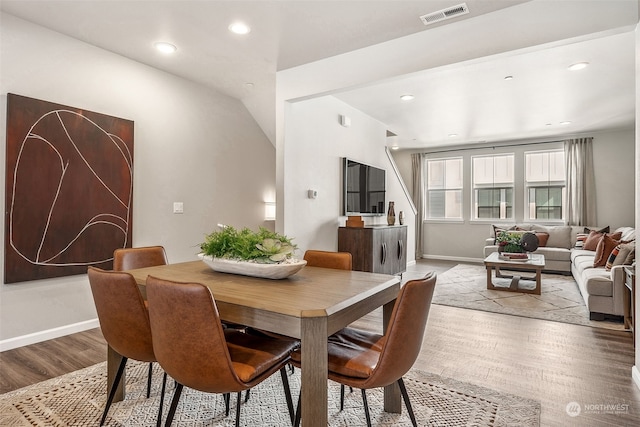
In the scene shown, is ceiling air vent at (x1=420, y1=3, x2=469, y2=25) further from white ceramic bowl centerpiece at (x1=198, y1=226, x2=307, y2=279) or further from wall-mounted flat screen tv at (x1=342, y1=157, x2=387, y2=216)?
wall-mounted flat screen tv at (x1=342, y1=157, x2=387, y2=216)

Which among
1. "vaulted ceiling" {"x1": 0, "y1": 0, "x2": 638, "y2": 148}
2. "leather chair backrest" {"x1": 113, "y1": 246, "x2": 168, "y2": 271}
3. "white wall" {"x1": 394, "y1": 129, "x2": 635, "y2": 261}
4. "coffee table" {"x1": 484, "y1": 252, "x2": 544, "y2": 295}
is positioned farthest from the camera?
"white wall" {"x1": 394, "y1": 129, "x2": 635, "y2": 261}

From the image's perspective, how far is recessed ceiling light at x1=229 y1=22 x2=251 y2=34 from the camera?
2.81 metres

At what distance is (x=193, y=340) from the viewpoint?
4.40 ft

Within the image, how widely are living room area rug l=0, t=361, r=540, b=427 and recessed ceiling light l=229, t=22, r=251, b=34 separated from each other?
2.60 meters

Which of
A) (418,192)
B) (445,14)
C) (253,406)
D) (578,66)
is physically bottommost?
(253,406)

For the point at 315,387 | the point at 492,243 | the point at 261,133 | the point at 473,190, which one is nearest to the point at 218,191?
the point at 261,133

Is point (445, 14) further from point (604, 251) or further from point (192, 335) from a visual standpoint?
point (604, 251)

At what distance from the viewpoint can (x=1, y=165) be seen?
9.05 ft

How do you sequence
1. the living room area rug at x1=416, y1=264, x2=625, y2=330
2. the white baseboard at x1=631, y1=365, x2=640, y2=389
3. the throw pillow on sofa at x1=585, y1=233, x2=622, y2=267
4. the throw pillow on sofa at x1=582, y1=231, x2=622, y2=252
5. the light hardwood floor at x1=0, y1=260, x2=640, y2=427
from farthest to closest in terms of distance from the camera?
the throw pillow on sofa at x1=582, y1=231, x2=622, y2=252, the throw pillow on sofa at x1=585, y1=233, x2=622, y2=267, the living room area rug at x1=416, y1=264, x2=625, y2=330, the white baseboard at x1=631, y1=365, x2=640, y2=389, the light hardwood floor at x1=0, y1=260, x2=640, y2=427

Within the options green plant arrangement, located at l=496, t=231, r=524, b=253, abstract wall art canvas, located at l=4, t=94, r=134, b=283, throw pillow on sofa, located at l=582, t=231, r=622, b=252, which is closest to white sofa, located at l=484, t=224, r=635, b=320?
throw pillow on sofa, located at l=582, t=231, r=622, b=252

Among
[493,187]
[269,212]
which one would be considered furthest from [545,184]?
[269,212]

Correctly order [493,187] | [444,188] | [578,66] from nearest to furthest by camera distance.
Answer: [578,66] < [493,187] < [444,188]

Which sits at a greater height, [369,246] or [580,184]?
[580,184]

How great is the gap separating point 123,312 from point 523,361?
2.67 m
